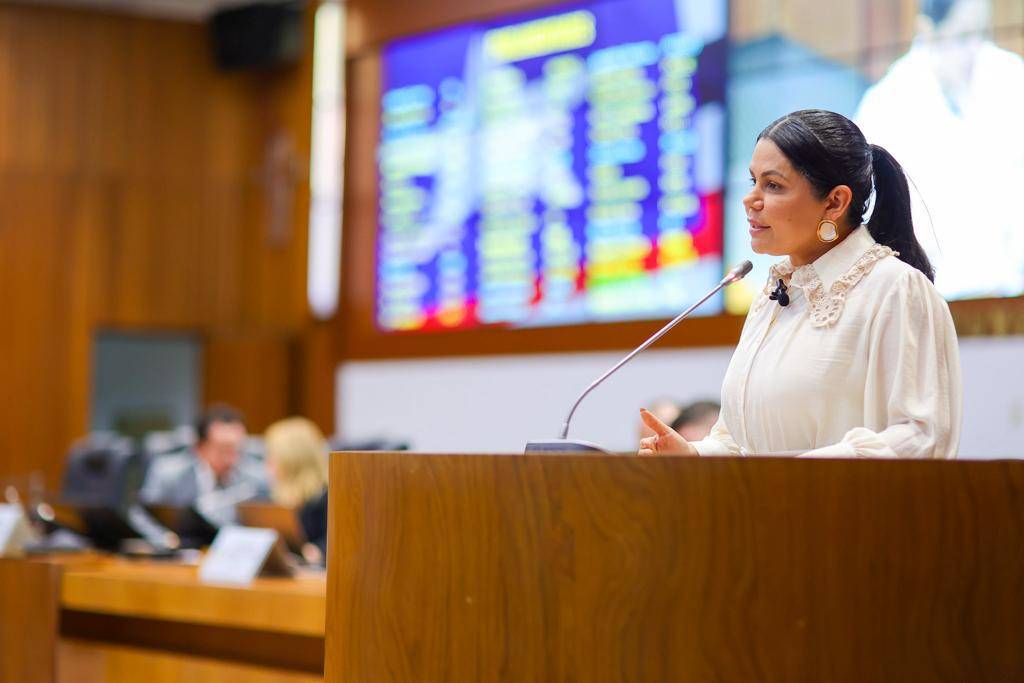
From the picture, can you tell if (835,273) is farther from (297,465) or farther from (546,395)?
(546,395)

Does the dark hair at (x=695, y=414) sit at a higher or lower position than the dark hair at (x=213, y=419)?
higher

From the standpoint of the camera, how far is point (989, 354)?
17.7 ft

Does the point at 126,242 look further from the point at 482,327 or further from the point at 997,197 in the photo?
the point at 997,197

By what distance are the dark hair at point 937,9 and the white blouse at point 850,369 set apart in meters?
3.82

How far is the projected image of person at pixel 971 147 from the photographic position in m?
5.28

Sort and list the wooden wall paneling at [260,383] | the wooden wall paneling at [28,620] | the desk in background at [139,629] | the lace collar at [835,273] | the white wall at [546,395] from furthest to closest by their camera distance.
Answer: the wooden wall paneling at [260,383] < the white wall at [546,395] < the wooden wall paneling at [28,620] < the desk in background at [139,629] < the lace collar at [835,273]

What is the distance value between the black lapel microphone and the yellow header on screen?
5.08 meters

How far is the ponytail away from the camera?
213cm

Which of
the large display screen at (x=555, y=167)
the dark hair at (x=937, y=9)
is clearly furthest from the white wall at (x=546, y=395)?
the dark hair at (x=937, y=9)

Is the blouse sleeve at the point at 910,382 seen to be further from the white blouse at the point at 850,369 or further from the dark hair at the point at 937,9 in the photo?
the dark hair at the point at 937,9

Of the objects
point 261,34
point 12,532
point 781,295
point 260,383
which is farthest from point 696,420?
point 261,34

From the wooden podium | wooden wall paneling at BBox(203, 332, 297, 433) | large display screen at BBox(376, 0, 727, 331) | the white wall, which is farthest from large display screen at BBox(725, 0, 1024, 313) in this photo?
wooden wall paneling at BBox(203, 332, 297, 433)

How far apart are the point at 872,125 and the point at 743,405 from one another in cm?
387

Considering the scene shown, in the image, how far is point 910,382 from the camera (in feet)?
6.38
